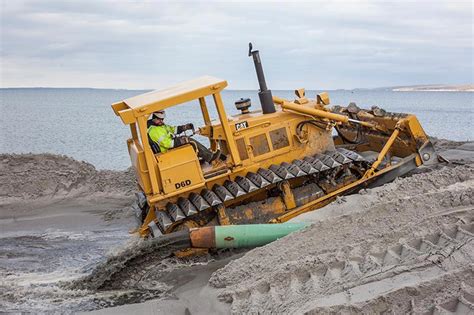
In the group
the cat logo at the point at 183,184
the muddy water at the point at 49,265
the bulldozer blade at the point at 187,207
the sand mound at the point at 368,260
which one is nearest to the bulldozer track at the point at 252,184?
the bulldozer blade at the point at 187,207

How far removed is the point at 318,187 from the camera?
9609mm

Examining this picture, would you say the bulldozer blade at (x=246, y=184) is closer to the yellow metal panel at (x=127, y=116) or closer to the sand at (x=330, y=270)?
the sand at (x=330, y=270)

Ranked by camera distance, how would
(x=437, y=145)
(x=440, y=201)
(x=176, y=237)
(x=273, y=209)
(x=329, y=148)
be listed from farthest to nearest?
(x=437, y=145) < (x=329, y=148) < (x=273, y=209) < (x=176, y=237) < (x=440, y=201)

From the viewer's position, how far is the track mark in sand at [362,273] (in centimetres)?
550

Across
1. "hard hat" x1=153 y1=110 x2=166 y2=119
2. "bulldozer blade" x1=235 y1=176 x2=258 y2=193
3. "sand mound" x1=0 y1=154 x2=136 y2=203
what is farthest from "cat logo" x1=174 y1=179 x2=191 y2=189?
"sand mound" x1=0 y1=154 x2=136 y2=203

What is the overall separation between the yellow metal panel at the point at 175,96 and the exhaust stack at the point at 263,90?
895 millimetres

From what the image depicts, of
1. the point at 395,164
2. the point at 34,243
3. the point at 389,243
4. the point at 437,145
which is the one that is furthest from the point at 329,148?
the point at 437,145

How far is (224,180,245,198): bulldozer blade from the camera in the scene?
868 centimetres

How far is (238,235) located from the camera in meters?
8.03

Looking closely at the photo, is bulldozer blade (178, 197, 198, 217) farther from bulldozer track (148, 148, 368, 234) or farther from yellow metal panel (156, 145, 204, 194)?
yellow metal panel (156, 145, 204, 194)

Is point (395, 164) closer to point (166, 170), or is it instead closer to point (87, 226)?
point (166, 170)

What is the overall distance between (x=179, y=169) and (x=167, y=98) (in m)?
1.00

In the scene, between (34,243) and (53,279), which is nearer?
(53,279)

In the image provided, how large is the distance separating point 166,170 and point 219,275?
1.87 m
